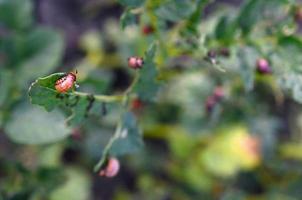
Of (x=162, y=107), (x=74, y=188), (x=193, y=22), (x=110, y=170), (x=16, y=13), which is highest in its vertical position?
(x=193, y=22)

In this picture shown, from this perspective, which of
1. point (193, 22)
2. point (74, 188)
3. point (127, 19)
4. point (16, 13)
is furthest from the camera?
point (74, 188)

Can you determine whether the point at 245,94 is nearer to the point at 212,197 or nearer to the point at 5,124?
the point at 212,197

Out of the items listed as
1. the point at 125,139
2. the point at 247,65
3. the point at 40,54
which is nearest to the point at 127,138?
the point at 125,139

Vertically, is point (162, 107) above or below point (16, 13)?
below

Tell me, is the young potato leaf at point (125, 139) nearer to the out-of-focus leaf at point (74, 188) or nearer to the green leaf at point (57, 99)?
the green leaf at point (57, 99)

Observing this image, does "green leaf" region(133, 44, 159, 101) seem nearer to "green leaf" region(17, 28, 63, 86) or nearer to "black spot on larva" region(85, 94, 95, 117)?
"black spot on larva" region(85, 94, 95, 117)

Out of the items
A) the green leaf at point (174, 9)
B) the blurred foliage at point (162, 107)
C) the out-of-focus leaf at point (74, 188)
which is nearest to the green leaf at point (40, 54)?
the blurred foliage at point (162, 107)

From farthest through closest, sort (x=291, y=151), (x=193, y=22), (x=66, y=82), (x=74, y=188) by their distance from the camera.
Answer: (x=291, y=151) → (x=74, y=188) → (x=193, y=22) → (x=66, y=82)

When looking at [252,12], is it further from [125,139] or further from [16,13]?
[16,13]
